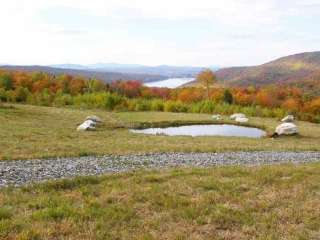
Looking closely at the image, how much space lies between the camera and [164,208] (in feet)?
35.0

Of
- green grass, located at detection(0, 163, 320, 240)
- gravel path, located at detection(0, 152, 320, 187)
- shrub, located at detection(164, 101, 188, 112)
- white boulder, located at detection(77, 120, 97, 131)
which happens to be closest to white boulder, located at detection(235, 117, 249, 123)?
shrub, located at detection(164, 101, 188, 112)

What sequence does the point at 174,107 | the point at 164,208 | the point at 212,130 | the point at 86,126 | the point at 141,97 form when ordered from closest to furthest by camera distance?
the point at 164,208
the point at 86,126
the point at 212,130
the point at 174,107
the point at 141,97

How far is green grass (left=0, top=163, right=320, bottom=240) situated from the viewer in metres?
8.87

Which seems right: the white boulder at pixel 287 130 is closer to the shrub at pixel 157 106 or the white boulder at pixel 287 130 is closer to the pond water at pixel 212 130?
the pond water at pixel 212 130

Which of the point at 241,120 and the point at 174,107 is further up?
the point at 241,120

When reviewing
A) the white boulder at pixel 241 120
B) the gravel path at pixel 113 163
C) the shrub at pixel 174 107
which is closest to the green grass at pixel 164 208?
the gravel path at pixel 113 163

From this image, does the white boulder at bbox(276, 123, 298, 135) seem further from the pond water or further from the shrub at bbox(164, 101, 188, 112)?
the shrub at bbox(164, 101, 188, 112)

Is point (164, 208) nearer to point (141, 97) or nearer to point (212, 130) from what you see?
point (212, 130)

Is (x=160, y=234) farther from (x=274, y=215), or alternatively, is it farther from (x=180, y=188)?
(x=180, y=188)

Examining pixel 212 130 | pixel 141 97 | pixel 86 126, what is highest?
pixel 86 126

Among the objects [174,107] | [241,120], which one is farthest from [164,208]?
[174,107]

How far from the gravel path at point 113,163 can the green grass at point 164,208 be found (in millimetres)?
1656

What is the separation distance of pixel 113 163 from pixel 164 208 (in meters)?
7.81

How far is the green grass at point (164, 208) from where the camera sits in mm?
8867
